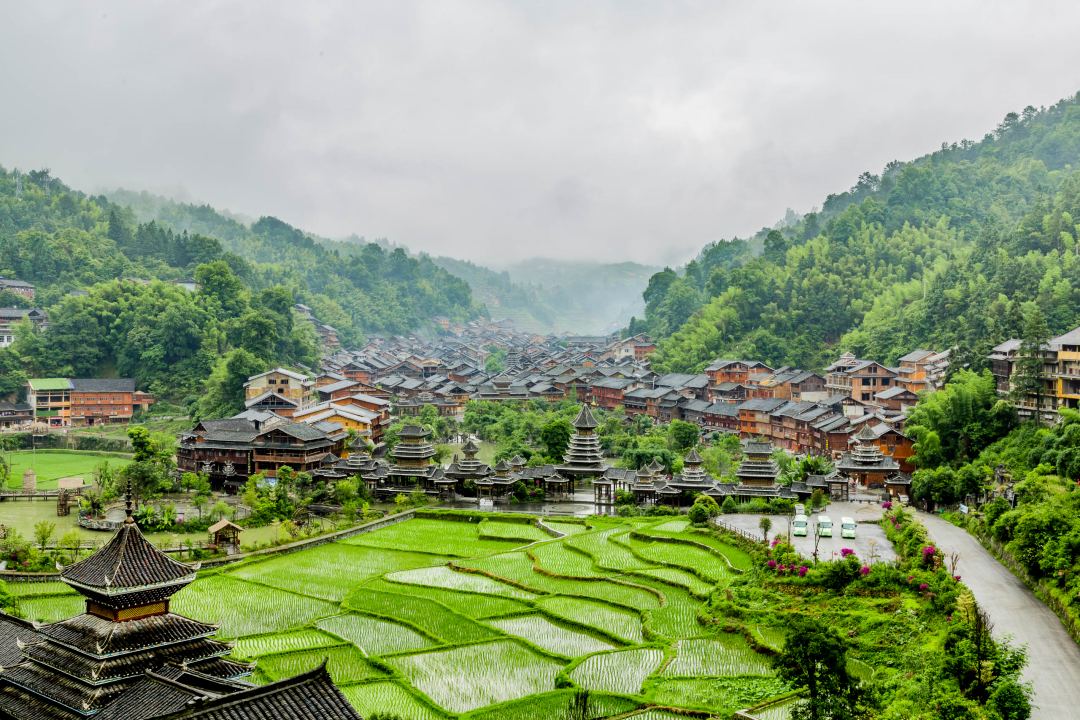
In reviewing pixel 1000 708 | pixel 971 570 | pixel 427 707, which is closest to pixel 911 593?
pixel 971 570

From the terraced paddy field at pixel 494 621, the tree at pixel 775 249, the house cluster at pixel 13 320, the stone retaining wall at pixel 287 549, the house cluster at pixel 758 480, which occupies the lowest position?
the terraced paddy field at pixel 494 621

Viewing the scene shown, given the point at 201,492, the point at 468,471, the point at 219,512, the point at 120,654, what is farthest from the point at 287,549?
the point at 120,654

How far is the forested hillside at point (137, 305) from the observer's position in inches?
2618

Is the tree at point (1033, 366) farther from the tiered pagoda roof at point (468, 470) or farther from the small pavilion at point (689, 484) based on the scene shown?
the tiered pagoda roof at point (468, 470)

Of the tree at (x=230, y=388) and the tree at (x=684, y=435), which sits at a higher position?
the tree at (x=230, y=388)

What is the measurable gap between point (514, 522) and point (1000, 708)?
26.5 metres

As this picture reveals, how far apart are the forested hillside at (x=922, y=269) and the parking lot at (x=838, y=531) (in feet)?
48.3

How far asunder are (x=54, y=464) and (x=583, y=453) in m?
31.3

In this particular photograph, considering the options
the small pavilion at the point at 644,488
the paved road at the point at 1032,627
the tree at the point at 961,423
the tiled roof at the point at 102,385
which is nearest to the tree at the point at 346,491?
the small pavilion at the point at 644,488

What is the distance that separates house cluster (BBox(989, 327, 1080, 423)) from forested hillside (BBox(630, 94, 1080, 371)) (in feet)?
20.8

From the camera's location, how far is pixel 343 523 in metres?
38.3

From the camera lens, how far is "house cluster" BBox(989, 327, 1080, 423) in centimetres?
3775

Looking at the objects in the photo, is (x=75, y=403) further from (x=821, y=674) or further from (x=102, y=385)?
(x=821, y=674)

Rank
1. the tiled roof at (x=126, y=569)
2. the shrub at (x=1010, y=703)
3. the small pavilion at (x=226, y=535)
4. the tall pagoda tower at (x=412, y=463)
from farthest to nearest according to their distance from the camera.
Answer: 1. the tall pagoda tower at (x=412, y=463)
2. the small pavilion at (x=226, y=535)
3. the shrub at (x=1010, y=703)
4. the tiled roof at (x=126, y=569)
